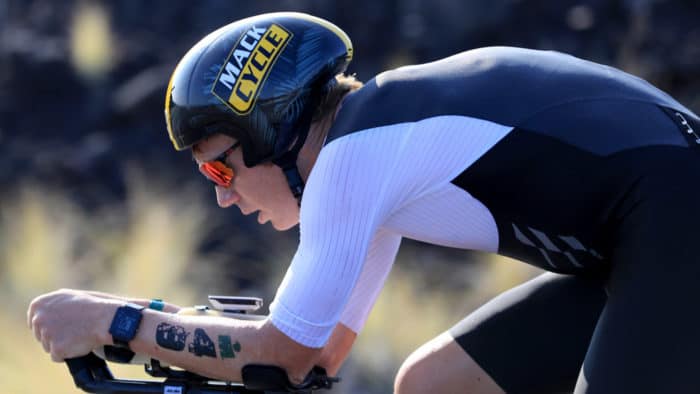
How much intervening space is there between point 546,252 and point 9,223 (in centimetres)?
519

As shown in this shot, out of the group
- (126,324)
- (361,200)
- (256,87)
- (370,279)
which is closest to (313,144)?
(256,87)

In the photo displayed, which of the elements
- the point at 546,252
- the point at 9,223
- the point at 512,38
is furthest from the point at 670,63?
the point at 546,252

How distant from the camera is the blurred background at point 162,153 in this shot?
671 centimetres

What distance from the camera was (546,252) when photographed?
3.39 metres

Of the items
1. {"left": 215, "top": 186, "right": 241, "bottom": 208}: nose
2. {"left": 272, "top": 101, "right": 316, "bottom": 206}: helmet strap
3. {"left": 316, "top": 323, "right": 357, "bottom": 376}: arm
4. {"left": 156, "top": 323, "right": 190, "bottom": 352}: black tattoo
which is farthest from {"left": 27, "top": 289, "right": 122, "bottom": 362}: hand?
{"left": 316, "top": 323, "right": 357, "bottom": 376}: arm

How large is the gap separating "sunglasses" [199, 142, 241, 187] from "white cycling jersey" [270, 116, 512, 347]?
0.37 metres

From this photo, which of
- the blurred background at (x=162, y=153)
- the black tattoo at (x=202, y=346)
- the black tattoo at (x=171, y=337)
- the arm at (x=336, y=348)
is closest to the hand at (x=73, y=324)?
the black tattoo at (x=171, y=337)

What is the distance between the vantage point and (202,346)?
11.1ft

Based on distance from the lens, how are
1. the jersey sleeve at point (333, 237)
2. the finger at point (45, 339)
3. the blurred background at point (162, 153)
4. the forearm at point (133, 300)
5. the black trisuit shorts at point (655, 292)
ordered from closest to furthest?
the black trisuit shorts at point (655, 292), the jersey sleeve at point (333, 237), the finger at point (45, 339), the forearm at point (133, 300), the blurred background at point (162, 153)

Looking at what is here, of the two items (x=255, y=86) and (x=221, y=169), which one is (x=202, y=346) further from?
(x=255, y=86)

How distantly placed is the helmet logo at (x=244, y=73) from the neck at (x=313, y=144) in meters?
0.22

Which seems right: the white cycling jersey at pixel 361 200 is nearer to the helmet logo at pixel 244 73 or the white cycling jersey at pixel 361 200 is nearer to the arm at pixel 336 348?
the helmet logo at pixel 244 73

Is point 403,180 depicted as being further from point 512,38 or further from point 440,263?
point 512,38

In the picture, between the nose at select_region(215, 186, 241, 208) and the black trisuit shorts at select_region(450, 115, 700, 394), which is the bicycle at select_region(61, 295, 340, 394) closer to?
the nose at select_region(215, 186, 241, 208)
